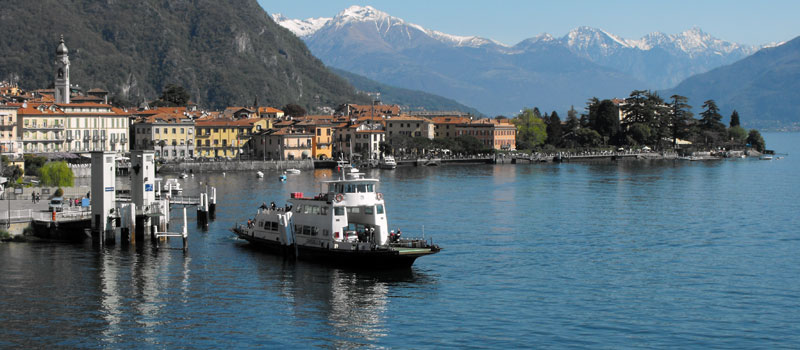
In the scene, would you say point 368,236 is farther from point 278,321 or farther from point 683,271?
point 683,271

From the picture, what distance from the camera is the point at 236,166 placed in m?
121

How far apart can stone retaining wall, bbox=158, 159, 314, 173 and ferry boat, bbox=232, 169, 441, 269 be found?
241ft

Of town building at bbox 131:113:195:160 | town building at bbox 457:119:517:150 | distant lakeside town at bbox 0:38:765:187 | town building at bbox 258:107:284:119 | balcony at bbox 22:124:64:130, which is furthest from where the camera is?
town building at bbox 457:119:517:150

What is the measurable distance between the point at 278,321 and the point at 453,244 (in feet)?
59.6

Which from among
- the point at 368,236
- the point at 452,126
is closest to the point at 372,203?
the point at 368,236

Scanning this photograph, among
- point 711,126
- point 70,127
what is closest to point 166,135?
point 70,127

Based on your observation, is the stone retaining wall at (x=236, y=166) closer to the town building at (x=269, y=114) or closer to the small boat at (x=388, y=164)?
the small boat at (x=388, y=164)

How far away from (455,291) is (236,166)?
286ft

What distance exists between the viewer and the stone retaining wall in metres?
117

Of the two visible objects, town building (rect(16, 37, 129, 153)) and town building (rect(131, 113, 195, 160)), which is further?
town building (rect(131, 113, 195, 160))

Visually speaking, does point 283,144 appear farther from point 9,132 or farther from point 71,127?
point 9,132

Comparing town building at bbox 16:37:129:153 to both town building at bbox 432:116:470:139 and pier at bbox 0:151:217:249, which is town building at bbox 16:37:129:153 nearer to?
pier at bbox 0:151:217:249

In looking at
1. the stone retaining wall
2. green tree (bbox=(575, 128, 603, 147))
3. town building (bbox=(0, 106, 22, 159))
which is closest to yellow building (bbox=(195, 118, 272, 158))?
the stone retaining wall

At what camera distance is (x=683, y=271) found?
139 ft
